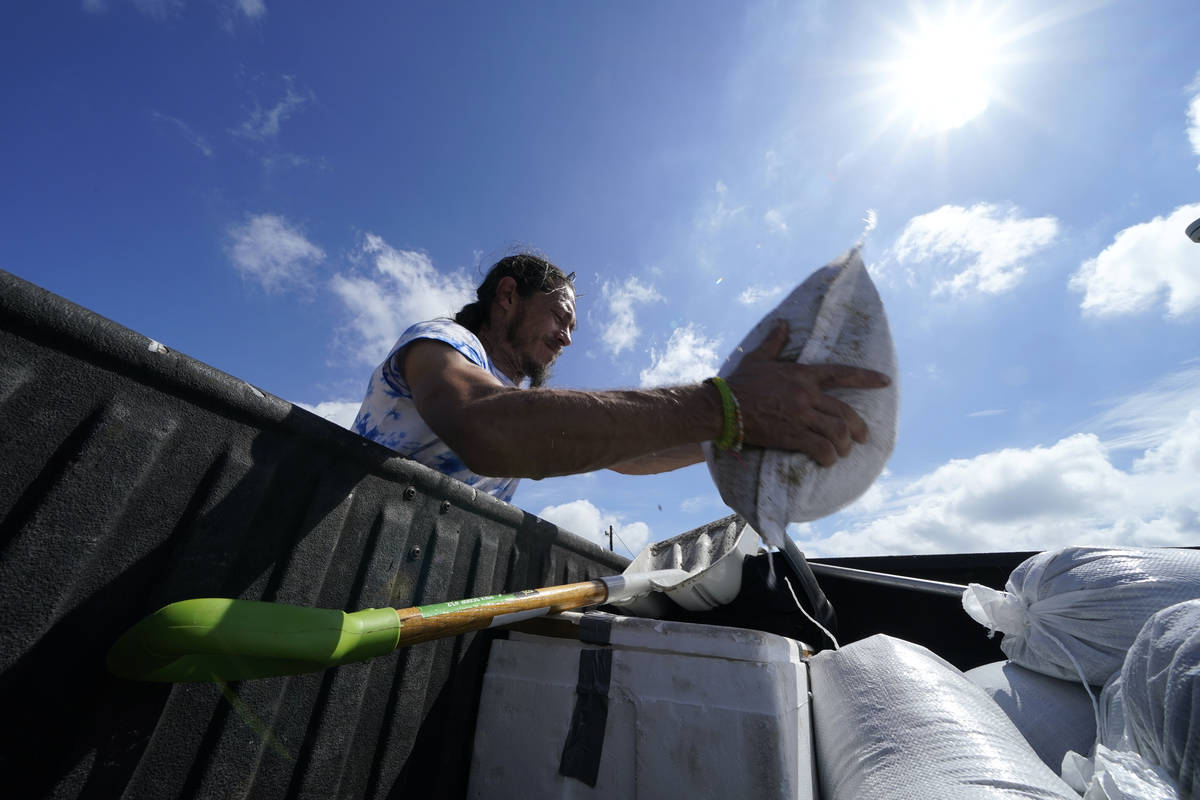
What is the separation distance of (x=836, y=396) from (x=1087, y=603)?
3.49ft

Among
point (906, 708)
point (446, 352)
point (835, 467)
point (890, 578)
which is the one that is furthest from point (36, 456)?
point (890, 578)

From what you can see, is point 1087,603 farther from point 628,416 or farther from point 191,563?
point 191,563

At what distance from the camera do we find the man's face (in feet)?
7.46

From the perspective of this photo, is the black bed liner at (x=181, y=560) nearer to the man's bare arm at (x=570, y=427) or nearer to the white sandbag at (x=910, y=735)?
the man's bare arm at (x=570, y=427)

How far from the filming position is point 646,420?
1.06 metres

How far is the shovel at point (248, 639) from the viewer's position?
2.30ft

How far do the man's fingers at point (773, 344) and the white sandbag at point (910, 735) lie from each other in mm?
849

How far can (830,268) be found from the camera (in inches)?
43.7

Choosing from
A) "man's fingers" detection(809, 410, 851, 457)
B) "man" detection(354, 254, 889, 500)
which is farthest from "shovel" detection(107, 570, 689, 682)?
"man's fingers" detection(809, 410, 851, 457)

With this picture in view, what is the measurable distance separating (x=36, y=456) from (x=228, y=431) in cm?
26

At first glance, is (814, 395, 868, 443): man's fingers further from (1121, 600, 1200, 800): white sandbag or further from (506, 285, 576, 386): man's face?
(506, 285, 576, 386): man's face

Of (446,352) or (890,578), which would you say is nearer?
(446,352)

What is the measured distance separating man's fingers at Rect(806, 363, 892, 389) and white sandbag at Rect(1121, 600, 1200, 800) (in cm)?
67

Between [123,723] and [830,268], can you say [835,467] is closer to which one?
[830,268]
